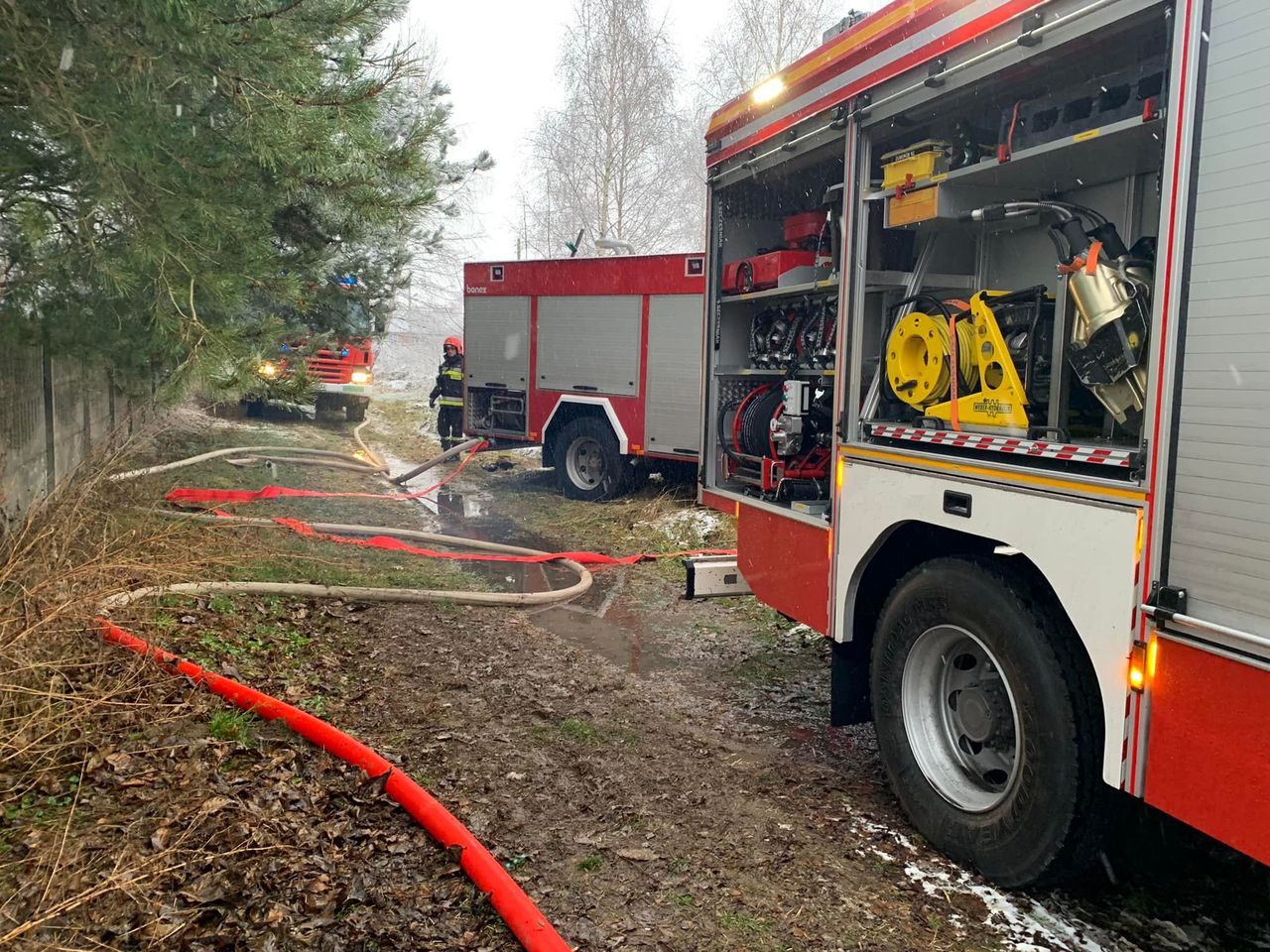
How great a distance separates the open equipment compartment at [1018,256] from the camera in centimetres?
267

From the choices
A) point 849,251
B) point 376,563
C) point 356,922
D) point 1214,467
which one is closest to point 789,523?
point 849,251

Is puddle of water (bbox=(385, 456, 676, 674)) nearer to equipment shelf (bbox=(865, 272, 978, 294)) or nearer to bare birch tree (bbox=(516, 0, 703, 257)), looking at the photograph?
equipment shelf (bbox=(865, 272, 978, 294))

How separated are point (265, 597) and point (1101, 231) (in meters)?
4.53

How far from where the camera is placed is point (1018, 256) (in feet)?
12.6

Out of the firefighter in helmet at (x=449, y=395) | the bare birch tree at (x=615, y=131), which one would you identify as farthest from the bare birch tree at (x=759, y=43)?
the firefighter in helmet at (x=449, y=395)

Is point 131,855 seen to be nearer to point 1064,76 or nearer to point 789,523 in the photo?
point 789,523

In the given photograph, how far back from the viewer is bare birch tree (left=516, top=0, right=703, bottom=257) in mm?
24297

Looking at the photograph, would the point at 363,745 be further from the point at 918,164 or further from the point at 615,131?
the point at 615,131

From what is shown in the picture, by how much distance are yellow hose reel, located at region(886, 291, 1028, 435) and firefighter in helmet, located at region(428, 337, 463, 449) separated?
1140 centimetres

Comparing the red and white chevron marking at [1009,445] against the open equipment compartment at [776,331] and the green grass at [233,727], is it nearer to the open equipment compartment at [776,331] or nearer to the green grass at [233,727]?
the open equipment compartment at [776,331]

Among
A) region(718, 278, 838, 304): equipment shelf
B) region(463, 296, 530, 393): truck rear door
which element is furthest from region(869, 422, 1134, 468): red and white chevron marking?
region(463, 296, 530, 393): truck rear door

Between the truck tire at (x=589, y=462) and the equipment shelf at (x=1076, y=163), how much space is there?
22.6ft

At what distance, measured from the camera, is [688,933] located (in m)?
2.57

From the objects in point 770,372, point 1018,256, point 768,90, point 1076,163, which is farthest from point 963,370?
point 768,90
